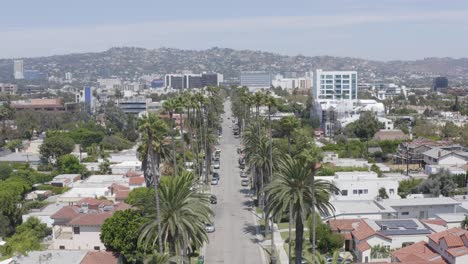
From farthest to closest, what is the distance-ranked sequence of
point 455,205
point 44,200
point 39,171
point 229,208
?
point 39,171 → point 44,200 → point 229,208 → point 455,205

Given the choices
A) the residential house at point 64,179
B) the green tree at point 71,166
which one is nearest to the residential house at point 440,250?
the residential house at point 64,179

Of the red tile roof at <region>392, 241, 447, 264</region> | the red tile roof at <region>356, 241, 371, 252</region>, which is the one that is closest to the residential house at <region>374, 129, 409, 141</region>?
the red tile roof at <region>356, 241, 371, 252</region>

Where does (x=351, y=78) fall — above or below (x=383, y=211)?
above

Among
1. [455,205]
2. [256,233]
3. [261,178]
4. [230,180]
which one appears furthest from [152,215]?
[230,180]

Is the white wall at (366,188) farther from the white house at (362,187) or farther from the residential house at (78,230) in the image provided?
the residential house at (78,230)

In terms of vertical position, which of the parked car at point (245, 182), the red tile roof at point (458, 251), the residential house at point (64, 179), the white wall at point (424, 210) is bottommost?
the parked car at point (245, 182)

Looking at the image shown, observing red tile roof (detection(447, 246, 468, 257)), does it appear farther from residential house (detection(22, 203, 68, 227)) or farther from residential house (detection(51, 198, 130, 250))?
residential house (detection(22, 203, 68, 227))

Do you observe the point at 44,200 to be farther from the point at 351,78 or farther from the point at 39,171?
the point at 351,78

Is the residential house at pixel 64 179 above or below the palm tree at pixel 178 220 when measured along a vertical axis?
below
